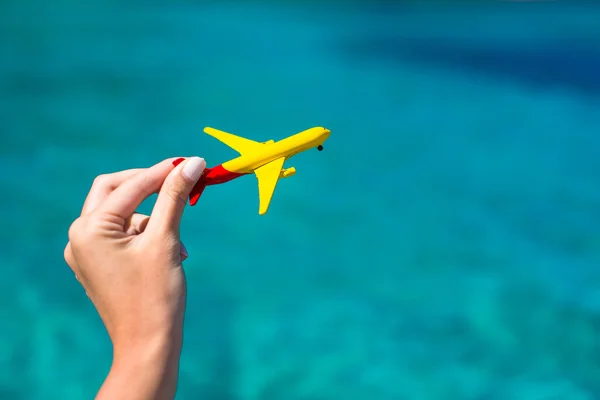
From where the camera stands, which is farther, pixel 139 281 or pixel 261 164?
pixel 261 164

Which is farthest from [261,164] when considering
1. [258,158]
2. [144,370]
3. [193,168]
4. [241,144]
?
[144,370]

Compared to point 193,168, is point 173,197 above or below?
below

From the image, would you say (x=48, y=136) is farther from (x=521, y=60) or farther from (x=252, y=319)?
(x=521, y=60)

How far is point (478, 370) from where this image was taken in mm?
4473

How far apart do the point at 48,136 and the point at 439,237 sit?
188 inches

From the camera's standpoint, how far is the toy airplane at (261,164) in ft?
8.54

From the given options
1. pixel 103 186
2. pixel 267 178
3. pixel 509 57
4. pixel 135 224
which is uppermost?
pixel 509 57

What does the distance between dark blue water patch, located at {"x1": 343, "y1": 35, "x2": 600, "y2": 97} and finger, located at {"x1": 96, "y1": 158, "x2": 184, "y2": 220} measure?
6.52 metres

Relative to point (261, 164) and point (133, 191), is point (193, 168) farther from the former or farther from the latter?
point (261, 164)

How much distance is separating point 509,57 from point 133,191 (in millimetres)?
7660

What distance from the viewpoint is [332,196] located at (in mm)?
5840

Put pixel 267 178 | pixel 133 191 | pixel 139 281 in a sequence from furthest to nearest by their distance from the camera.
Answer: pixel 267 178, pixel 133 191, pixel 139 281

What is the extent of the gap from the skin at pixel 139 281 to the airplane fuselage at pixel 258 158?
23.2 inches

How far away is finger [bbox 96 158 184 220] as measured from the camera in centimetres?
200
